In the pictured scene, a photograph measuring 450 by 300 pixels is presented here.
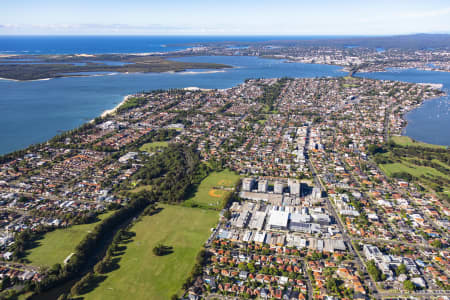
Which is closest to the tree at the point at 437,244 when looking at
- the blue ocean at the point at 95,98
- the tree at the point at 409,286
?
the tree at the point at 409,286

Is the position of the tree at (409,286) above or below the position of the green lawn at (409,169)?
below

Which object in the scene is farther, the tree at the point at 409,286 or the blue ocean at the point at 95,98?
the blue ocean at the point at 95,98

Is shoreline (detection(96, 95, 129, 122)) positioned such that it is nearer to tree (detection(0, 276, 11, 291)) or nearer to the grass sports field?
the grass sports field

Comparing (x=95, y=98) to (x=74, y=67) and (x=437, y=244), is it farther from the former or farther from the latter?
(x=437, y=244)

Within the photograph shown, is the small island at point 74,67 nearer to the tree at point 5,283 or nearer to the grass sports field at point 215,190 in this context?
the grass sports field at point 215,190

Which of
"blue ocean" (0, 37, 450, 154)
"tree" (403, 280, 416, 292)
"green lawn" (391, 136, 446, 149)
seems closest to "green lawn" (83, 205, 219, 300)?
"tree" (403, 280, 416, 292)

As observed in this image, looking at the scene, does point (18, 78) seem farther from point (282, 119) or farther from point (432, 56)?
point (432, 56)
